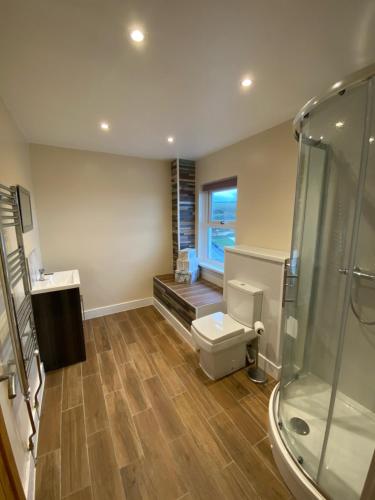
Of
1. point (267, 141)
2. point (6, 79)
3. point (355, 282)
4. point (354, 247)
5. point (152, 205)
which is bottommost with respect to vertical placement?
point (355, 282)

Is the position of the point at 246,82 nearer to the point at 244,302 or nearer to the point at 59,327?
the point at 244,302

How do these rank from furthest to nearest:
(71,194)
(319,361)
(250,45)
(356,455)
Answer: (71,194), (319,361), (356,455), (250,45)

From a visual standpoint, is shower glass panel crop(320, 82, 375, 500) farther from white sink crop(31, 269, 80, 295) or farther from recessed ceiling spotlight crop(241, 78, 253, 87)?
white sink crop(31, 269, 80, 295)

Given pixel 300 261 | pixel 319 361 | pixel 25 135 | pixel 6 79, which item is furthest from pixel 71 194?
pixel 319 361

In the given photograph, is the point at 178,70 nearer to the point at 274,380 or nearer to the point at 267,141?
the point at 267,141

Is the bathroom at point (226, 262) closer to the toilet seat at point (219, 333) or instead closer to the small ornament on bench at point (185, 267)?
the toilet seat at point (219, 333)

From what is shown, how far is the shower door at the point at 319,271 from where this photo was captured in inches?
50.8

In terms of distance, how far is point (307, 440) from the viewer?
1287 millimetres

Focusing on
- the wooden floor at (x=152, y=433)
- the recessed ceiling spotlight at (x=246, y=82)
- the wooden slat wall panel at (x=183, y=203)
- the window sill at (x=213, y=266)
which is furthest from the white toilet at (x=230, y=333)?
the recessed ceiling spotlight at (x=246, y=82)

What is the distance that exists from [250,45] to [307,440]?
2.32 m

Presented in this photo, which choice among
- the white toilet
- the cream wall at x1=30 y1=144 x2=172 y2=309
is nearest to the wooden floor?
the white toilet

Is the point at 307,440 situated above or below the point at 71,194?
below

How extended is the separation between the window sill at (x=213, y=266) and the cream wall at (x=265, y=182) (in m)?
0.60

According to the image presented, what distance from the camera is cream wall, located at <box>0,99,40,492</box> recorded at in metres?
1.05
